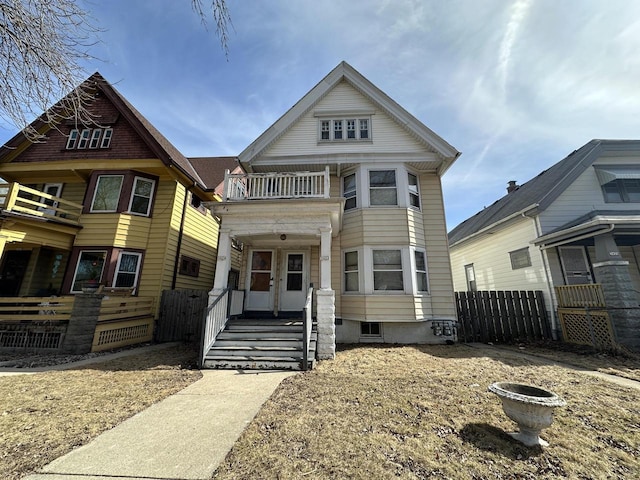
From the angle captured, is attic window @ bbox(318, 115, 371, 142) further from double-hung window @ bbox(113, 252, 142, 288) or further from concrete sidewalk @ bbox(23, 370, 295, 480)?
concrete sidewalk @ bbox(23, 370, 295, 480)

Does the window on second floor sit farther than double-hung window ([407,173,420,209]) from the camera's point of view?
Yes

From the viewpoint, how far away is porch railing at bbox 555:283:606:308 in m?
8.18

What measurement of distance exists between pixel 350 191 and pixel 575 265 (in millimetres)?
9004

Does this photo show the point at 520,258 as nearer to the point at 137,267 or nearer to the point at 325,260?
the point at 325,260

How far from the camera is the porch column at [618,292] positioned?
299 inches

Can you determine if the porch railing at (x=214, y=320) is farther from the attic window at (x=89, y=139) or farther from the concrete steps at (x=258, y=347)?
the attic window at (x=89, y=139)

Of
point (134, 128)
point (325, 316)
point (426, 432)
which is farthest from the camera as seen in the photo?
point (134, 128)

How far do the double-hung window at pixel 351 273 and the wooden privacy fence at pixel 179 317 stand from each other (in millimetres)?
5597

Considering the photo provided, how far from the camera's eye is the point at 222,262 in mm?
7855

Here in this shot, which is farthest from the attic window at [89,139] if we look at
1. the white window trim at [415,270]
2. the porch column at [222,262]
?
the white window trim at [415,270]

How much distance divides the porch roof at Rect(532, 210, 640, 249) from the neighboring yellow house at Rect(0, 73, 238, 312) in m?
14.5

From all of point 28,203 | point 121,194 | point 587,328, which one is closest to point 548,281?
point 587,328

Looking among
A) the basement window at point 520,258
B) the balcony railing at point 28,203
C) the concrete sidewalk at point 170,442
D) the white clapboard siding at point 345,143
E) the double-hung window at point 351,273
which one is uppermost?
the white clapboard siding at point 345,143

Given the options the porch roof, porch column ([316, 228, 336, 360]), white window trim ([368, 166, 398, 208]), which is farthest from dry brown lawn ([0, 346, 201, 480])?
the porch roof
